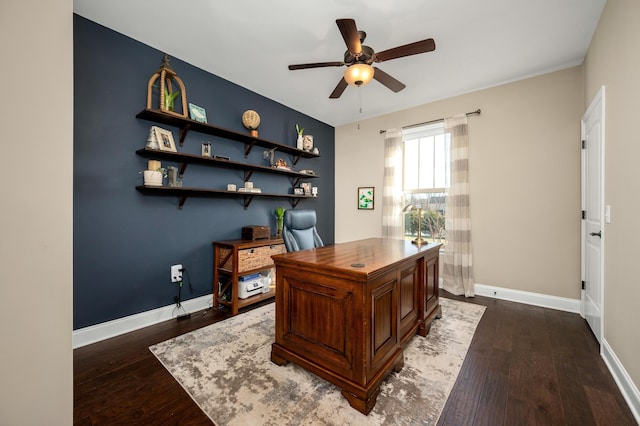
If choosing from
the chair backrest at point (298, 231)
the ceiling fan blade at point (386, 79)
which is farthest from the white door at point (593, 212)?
the chair backrest at point (298, 231)

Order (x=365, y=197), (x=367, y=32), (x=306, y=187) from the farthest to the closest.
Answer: (x=365, y=197) → (x=306, y=187) → (x=367, y=32)

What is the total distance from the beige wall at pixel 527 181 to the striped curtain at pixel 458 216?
113 mm

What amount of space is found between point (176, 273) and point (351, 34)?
278 cm

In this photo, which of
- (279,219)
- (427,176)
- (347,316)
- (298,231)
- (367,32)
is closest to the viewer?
(347,316)

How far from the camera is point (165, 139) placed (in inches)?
100

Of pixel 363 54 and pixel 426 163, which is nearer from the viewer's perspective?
pixel 363 54

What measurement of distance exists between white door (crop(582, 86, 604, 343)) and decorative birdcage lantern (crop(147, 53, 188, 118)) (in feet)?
12.4

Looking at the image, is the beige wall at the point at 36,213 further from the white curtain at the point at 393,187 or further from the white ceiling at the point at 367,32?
the white curtain at the point at 393,187

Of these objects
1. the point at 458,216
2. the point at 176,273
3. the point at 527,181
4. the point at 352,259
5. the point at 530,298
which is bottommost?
the point at 530,298

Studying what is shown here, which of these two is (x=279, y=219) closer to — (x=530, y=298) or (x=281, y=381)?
(x=281, y=381)

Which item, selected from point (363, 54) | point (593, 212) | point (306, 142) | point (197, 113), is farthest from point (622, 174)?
point (197, 113)

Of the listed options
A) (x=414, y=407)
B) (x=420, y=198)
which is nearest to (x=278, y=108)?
(x=420, y=198)

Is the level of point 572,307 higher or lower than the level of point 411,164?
lower

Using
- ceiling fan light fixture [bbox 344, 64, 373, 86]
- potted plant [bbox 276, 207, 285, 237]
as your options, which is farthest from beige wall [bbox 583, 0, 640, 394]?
potted plant [bbox 276, 207, 285, 237]
